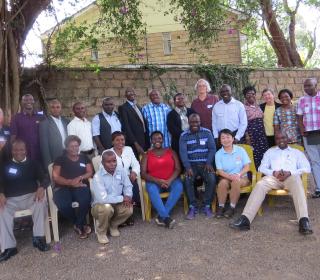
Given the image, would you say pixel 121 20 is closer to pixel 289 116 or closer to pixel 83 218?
pixel 289 116

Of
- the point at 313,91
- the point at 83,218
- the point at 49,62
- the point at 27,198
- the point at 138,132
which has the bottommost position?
the point at 83,218

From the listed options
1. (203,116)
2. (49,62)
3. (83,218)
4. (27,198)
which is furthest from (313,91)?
(49,62)

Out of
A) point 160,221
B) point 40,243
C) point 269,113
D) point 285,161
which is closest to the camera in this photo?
point 40,243

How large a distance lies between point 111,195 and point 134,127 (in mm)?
1357

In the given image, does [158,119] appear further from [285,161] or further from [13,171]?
[13,171]

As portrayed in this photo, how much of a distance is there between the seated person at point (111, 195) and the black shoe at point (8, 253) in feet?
3.01

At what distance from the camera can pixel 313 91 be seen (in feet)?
18.0

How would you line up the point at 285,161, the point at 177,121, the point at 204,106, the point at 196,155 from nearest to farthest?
the point at 285,161 < the point at 196,155 < the point at 177,121 < the point at 204,106

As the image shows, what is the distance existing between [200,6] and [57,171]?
14.5 ft

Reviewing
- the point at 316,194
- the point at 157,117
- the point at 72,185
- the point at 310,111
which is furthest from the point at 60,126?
the point at 316,194

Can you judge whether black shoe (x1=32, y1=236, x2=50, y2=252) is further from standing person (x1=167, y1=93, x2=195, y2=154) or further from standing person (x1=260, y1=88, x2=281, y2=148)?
standing person (x1=260, y1=88, x2=281, y2=148)

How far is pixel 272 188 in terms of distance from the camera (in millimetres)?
4887

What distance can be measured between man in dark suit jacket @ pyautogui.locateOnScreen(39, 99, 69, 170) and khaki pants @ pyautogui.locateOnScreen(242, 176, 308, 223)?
252 cm

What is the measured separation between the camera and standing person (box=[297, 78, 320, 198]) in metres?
5.47
